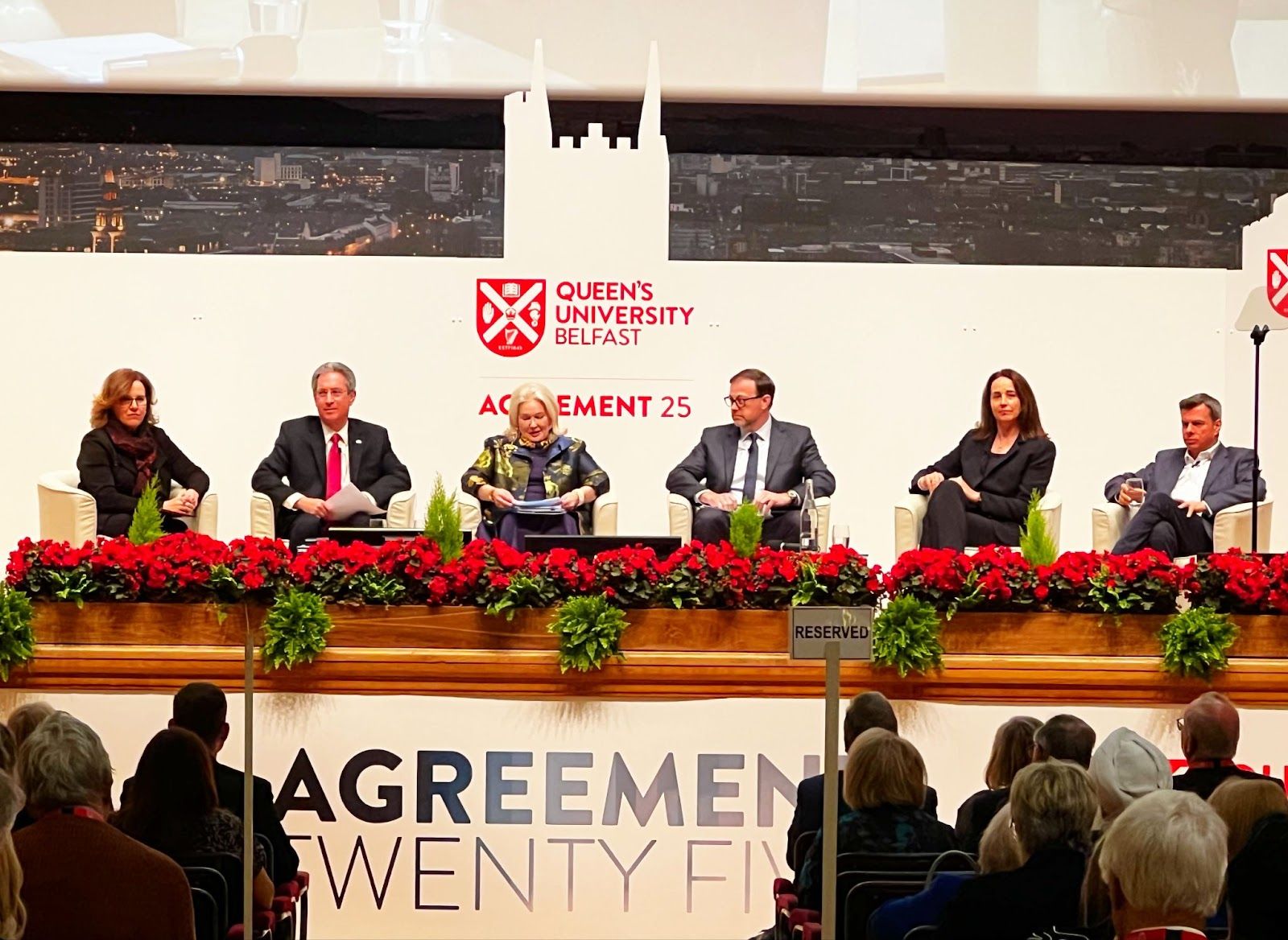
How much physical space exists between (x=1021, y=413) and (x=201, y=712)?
4264 mm

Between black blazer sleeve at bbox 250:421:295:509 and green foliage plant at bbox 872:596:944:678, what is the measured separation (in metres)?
3.19

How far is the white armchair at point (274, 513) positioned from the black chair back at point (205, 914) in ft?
13.1

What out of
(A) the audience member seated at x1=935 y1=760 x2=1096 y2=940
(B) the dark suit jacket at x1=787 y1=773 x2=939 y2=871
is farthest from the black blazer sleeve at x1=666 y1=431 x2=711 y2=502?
(A) the audience member seated at x1=935 y1=760 x2=1096 y2=940

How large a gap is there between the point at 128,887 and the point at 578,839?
69.6 inches

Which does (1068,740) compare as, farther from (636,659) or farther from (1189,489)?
(1189,489)

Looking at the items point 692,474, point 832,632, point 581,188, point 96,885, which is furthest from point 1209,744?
point 581,188

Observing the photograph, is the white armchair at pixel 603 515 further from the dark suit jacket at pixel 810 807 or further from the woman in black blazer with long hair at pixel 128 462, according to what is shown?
the dark suit jacket at pixel 810 807

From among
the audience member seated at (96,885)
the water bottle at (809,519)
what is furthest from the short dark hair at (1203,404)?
the audience member seated at (96,885)

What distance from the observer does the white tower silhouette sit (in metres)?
8.48

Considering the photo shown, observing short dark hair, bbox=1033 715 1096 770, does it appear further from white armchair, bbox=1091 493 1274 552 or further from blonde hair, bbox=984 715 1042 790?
white armchair, bbox=1091 493 1274 552

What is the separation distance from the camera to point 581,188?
27.9 ft

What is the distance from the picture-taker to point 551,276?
27.8ft

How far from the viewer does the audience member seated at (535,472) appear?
671 centimetres

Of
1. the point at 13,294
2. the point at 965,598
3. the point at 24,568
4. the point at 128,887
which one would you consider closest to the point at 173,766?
the point at 128,887
